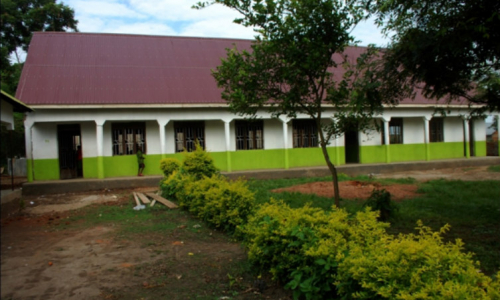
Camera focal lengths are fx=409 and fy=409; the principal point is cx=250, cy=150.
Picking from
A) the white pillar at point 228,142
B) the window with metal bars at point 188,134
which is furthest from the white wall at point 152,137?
the white pillar at point 228,142

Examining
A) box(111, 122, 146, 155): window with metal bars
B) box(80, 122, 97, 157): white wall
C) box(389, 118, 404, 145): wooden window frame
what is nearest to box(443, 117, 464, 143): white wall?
box(389, 118, 404, 145): wooden window frame

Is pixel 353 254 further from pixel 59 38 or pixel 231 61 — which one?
pixel 59 38

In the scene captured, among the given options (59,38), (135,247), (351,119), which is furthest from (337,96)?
(59,38)

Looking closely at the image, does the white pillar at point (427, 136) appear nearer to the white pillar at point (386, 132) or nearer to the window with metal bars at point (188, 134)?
the white pillar at point (386, 132)

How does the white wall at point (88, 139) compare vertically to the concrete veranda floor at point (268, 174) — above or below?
above

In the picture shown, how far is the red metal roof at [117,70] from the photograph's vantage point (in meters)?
16.4

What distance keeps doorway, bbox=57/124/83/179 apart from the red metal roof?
5.75 ft

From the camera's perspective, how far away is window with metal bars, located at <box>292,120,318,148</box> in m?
20.2

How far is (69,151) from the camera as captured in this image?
17.3 m

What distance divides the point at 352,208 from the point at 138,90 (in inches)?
442

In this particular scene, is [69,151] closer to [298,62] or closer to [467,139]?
[298,62]

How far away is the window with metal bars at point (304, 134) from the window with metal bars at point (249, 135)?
1780 millimetres

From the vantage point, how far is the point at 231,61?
298 inches

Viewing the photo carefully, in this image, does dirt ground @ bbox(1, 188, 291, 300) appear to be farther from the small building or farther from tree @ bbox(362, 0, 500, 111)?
the small building
